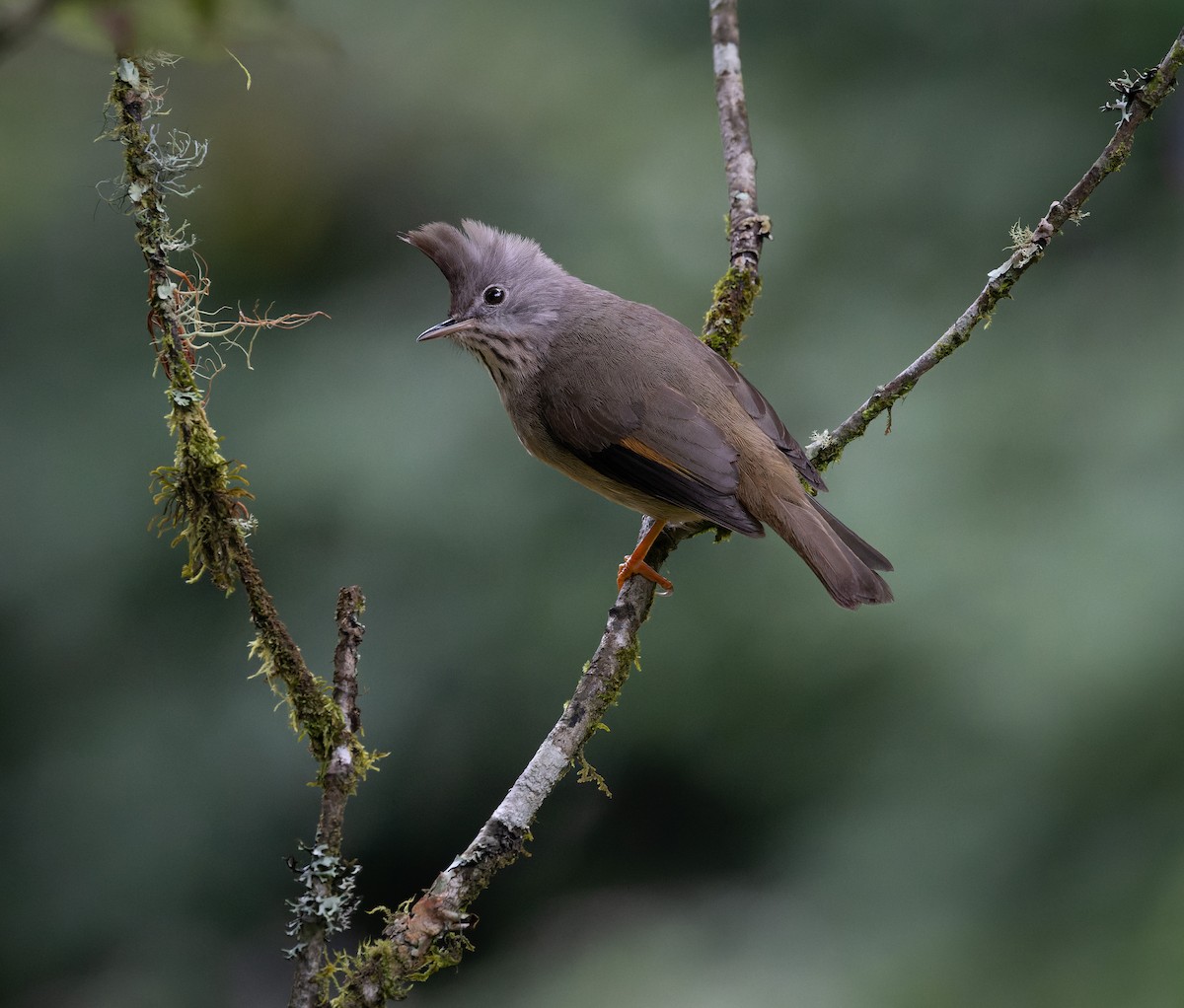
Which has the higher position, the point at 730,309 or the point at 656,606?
the point at 730,309

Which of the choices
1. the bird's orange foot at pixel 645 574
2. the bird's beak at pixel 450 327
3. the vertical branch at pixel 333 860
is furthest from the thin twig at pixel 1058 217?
the vertical branch at pixel 333 860

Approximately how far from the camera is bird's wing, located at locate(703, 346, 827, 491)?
3.84 meters

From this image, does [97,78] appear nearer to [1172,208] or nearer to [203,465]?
[203,465]

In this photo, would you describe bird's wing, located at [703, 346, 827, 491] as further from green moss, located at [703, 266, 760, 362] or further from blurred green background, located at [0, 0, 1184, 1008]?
blurred green background, located at [0, 0, 1184, 1008]

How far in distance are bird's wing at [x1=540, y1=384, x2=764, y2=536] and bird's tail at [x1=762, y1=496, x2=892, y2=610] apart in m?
0.13

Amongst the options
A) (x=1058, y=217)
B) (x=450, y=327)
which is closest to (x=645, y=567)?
(x=450, y=327)

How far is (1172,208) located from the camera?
6016 millimetres

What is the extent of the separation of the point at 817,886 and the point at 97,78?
5.49 m

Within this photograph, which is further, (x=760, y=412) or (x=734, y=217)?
(x=734, y=217)

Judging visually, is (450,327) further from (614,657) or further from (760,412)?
(614,657)

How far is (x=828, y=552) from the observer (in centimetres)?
356

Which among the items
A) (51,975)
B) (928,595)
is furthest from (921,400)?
(51,975)

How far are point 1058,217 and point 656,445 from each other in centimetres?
136

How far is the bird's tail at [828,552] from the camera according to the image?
349 centimetres
